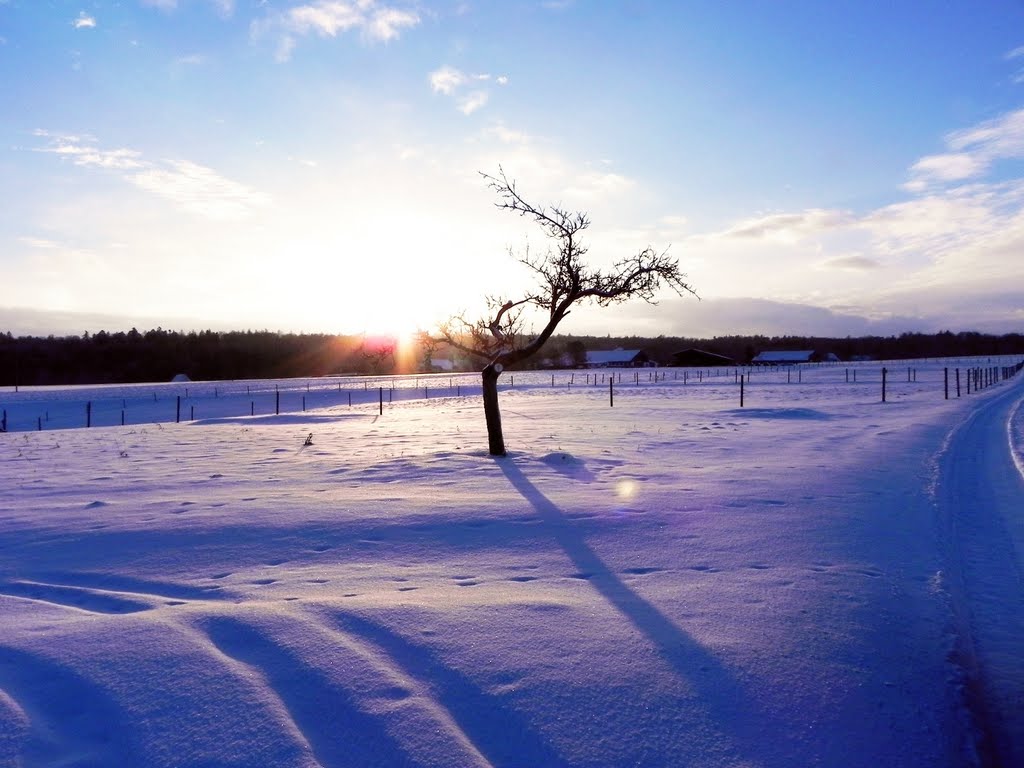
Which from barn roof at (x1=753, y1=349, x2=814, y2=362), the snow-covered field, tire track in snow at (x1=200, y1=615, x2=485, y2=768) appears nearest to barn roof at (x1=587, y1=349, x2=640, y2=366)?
barn roof at (x1=753, y1=349, x2=814, y2=362)

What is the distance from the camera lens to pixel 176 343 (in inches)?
4373

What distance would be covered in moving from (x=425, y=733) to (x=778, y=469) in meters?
9.17

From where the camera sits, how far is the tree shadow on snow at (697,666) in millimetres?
3170

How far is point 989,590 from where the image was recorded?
5.21 metres

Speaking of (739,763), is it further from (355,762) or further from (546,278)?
(546,278)

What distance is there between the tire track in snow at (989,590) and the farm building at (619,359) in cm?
10982

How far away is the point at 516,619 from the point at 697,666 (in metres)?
1.25

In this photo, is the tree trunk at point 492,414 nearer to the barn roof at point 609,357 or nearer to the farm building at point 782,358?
the barn roof at point 609,357

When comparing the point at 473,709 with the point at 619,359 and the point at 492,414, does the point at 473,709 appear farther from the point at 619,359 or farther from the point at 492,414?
the point at 619,359

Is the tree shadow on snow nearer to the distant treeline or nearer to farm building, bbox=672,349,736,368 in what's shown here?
the distant treeline

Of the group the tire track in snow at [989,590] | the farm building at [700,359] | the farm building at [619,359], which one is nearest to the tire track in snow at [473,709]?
the tire track in snow at [989,590]

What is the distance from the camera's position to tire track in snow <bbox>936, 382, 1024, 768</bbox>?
3441 millimetres

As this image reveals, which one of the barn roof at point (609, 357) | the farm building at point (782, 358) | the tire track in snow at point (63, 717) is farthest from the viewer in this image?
the farm building at point (782, 358)

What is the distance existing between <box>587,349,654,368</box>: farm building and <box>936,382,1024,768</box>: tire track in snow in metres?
110
